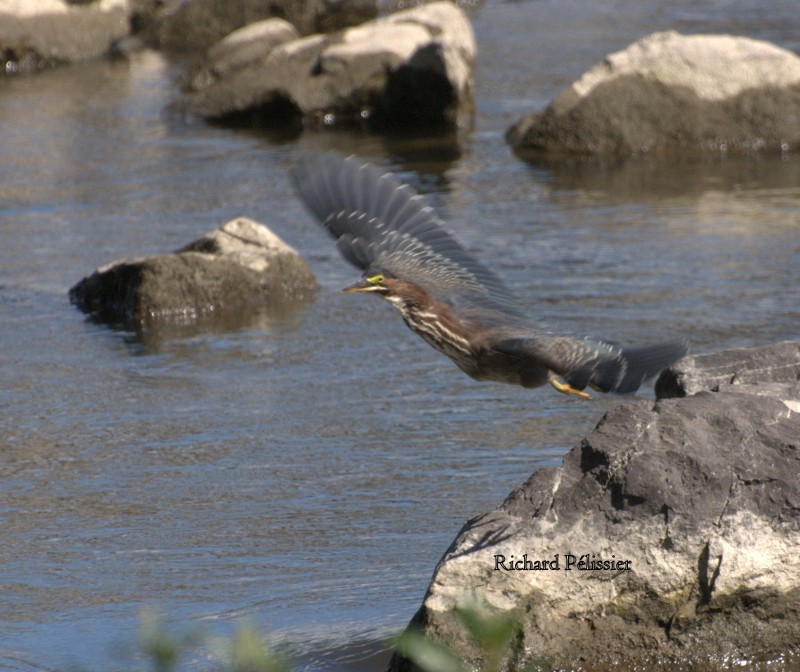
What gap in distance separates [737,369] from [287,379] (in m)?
Result: 3.17

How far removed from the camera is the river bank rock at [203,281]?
8445mm

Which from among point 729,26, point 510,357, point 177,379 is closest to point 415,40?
point 729,26

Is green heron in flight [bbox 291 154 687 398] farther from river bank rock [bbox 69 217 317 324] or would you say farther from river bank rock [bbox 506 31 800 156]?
river bank rock [bbox 506 31 800 156]

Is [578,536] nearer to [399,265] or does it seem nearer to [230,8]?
[399,265]

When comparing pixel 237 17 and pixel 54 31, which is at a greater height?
pixel 237 17

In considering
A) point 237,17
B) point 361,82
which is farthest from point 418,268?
point 237,17

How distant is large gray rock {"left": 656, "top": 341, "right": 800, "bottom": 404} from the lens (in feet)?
15.3

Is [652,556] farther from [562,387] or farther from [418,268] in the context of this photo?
[418,268]

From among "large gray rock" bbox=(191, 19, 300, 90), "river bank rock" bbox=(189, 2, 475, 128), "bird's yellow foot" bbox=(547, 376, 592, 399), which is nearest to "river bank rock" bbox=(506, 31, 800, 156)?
"river bank rock" bbox=(189, 2, 475, 128)

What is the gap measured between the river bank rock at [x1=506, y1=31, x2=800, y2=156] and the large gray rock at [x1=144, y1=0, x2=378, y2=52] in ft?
25.1

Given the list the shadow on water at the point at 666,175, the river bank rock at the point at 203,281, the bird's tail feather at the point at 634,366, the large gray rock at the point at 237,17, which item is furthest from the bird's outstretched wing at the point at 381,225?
the large gray rock at the point at 237,17

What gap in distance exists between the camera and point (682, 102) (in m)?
12.6

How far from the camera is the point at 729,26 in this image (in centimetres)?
1853

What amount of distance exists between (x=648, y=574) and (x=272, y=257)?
5.31 m
